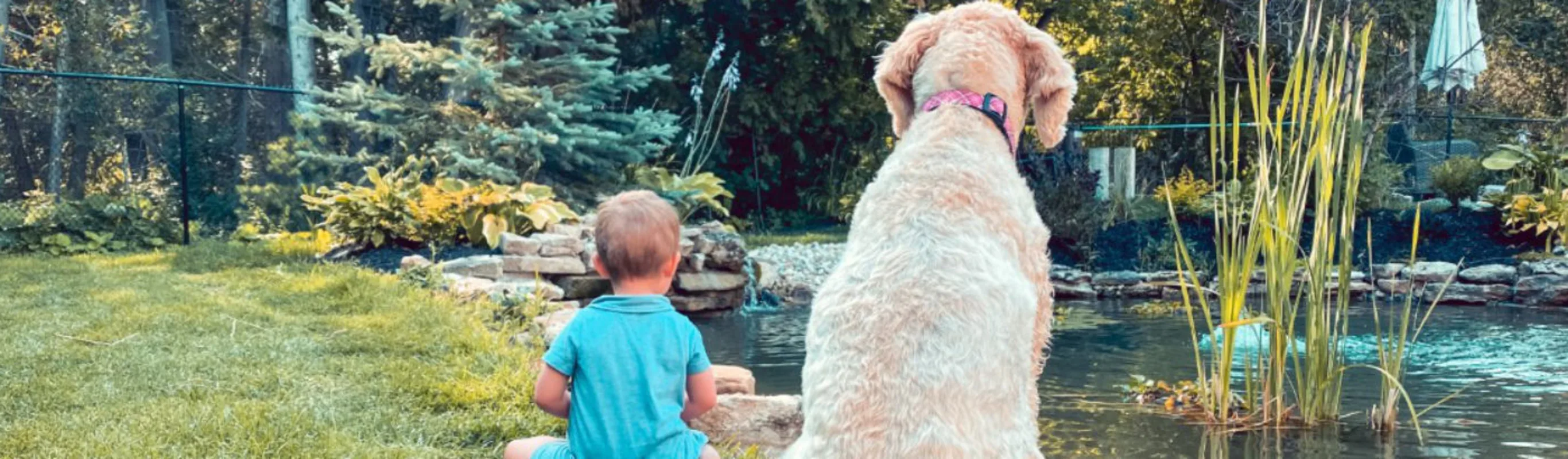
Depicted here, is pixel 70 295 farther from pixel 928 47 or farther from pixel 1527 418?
pixel 1527 418

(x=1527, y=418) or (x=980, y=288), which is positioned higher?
(x=980, y=288)

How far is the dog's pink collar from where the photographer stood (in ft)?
8.26

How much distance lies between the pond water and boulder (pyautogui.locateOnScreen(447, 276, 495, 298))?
1359mm

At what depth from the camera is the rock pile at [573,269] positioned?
7410 mm

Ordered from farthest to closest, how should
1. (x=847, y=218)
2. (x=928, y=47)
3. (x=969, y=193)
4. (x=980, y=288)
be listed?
(x=847, y=218), (x=928, y=47), (x=969, y=193), (x=980, y=288)

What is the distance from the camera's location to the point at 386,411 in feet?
12.4

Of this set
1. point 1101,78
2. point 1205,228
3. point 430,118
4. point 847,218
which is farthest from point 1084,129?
point 430,118

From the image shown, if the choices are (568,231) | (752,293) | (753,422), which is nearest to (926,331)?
(753,422)

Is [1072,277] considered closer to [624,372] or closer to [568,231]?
[568,231]

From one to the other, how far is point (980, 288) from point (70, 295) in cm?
631

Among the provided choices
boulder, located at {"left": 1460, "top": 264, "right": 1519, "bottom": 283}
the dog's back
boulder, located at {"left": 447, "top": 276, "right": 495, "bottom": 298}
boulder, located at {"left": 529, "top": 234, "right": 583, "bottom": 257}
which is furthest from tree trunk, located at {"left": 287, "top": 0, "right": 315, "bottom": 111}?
the dog's back

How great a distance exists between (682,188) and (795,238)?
3.44 metres

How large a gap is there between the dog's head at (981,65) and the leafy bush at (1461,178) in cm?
1164

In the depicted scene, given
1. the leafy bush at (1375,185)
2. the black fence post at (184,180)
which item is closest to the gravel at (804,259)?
the black fence post at (184,180)
